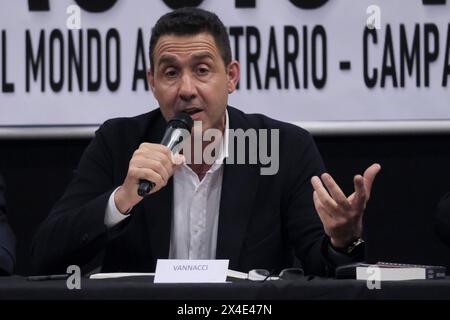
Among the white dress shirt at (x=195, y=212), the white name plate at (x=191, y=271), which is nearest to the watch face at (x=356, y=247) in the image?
the white name plate at (x=191, y=271)

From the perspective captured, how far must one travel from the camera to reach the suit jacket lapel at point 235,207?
8.07ft

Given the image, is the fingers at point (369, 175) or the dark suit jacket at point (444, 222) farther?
the dark suit jacket at point (444, 222)

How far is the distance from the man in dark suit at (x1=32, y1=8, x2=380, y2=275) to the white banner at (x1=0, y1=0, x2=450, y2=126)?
2.03 ft

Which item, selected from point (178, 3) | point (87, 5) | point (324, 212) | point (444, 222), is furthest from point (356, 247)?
point (87, 5)

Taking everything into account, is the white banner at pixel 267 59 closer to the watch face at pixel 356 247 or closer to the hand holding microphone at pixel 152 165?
the hand holding microphone at pixel 152 165

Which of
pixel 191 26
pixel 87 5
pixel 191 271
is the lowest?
pixel 191 271

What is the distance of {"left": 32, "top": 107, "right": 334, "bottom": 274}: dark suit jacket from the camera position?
2.37 m

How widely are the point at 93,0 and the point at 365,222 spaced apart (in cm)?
131

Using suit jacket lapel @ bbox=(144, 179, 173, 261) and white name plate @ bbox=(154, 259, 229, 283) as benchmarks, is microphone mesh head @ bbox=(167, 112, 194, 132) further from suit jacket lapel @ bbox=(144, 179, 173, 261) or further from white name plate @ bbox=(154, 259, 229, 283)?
white name plate @ bbox=(154, 259, 229, 283)

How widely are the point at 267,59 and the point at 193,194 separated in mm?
918

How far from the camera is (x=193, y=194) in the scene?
2.58 meters

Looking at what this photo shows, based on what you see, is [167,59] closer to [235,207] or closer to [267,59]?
[235,207]

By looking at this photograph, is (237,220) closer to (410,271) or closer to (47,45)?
(410,271)

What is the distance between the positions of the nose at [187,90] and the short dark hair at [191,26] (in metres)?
0.16
